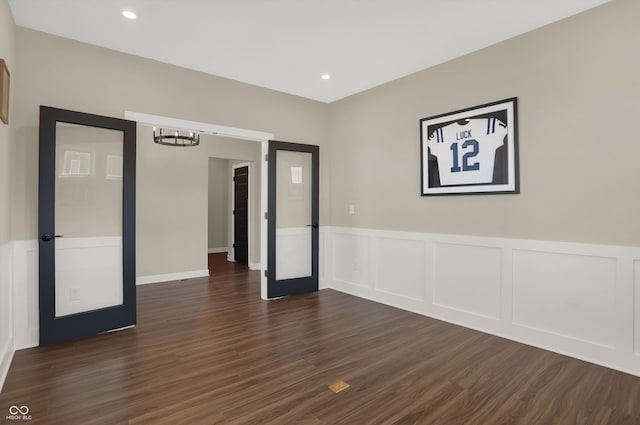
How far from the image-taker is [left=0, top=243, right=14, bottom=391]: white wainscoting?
8.16 ft

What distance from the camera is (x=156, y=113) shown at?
147 inches

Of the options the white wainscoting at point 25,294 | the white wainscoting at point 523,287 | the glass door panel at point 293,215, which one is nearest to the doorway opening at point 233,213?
the glass door panel at point 293,215

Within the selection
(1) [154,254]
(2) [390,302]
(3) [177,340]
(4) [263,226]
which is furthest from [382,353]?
(1) [154,254]

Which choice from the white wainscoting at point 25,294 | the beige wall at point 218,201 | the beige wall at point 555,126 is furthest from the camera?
the beige wall at point 218,201

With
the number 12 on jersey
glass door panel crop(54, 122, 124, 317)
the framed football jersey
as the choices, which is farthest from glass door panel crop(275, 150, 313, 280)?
the number 12 on jersey

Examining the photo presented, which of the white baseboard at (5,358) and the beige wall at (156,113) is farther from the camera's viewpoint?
the beige wall at (156,113)

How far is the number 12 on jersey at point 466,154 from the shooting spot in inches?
138

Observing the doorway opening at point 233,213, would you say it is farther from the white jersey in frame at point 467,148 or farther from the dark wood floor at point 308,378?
the white jersey in frame at point 467,148

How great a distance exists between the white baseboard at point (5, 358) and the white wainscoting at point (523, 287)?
3681mm

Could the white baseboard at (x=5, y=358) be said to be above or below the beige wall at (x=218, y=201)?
below

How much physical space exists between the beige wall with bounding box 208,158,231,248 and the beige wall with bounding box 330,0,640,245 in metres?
6.42

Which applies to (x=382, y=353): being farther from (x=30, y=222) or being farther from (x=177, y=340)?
(x=30, y=222)

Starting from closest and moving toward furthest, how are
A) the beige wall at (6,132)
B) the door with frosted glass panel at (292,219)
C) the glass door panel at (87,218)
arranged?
the beige wall at (6,132) → the glass door panel at (87,218) → the door with frosted glass panel at (292,219)

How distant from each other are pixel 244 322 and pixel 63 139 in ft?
8.27
